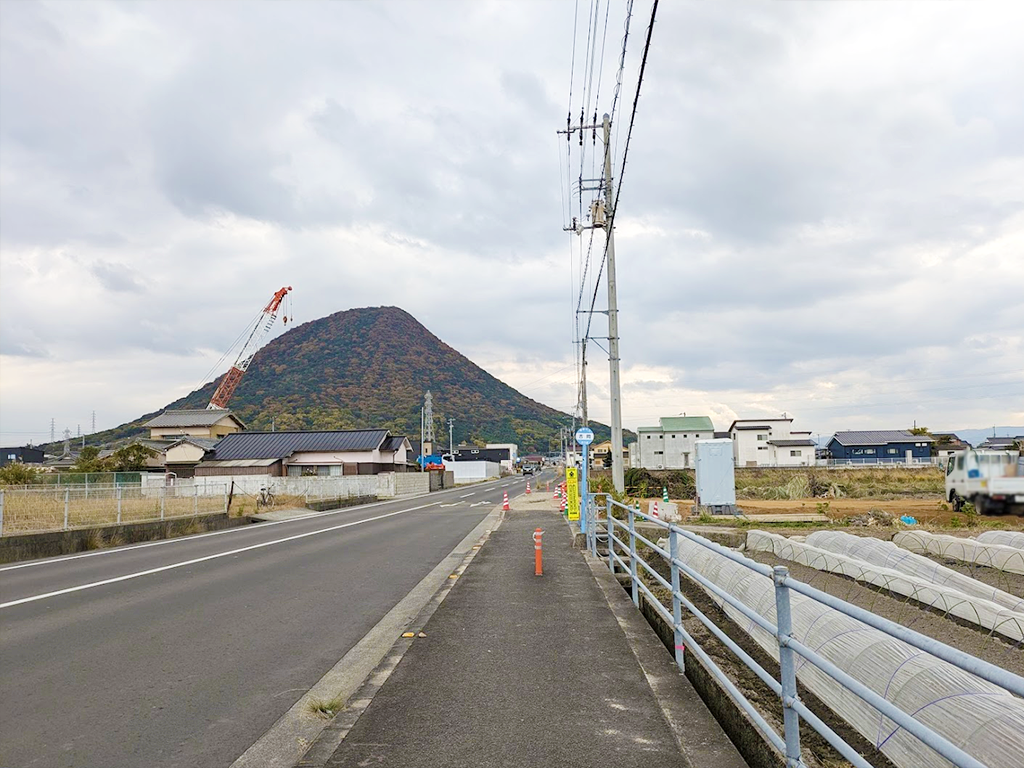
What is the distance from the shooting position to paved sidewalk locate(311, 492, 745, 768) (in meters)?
4.39

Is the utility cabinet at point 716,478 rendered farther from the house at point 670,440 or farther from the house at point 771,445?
the house at point 670,440

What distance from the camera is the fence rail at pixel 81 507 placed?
1691cm

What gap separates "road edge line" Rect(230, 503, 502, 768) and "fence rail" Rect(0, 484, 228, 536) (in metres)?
11.7

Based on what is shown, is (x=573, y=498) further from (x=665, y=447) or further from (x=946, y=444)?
(x=665, y=447)

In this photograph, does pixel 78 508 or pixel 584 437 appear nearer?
pixel 78 508

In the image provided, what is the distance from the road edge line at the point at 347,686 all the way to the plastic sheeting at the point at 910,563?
23.0 feet

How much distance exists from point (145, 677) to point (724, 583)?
629 cm

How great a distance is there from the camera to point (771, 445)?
84.3 metres

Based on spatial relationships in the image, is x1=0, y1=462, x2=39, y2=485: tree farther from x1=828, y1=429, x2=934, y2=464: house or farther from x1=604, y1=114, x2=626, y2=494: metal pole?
x1=828, y1=429, x2=934, y2=464: house

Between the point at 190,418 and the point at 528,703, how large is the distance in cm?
9170

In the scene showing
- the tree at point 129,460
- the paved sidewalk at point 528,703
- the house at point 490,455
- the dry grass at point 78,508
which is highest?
the tree at point 129,460

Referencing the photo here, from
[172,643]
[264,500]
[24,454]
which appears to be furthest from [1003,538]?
[24,454]

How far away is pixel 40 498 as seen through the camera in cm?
1800

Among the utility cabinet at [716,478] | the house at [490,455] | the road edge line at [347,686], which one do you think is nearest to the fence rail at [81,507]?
the road edge line at [347,686]
